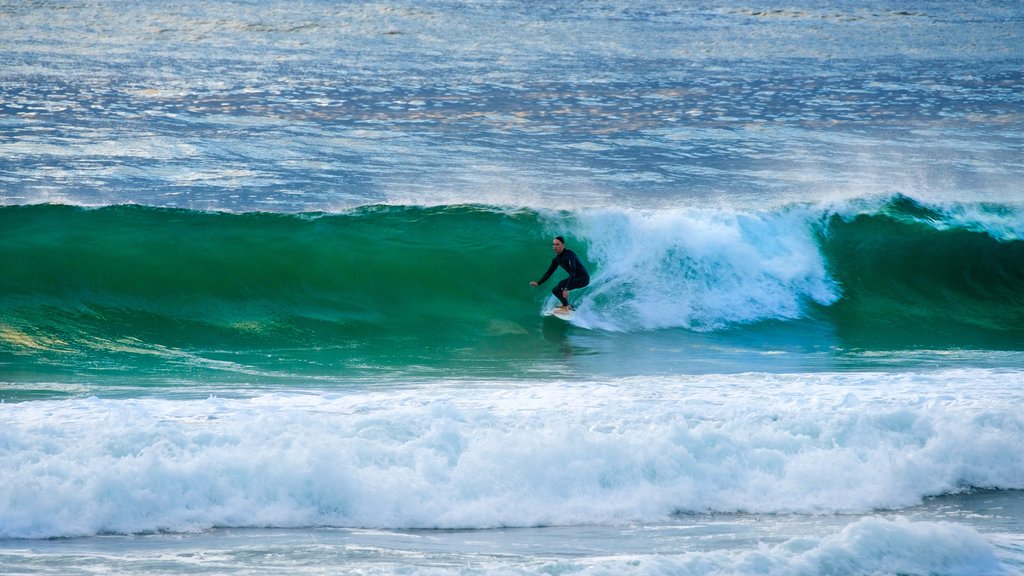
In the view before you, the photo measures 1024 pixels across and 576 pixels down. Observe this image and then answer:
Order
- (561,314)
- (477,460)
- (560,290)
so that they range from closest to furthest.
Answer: (477,460) < (560,290) < (561,314)

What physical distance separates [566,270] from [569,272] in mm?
71

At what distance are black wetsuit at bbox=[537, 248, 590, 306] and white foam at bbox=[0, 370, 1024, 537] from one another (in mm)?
3768

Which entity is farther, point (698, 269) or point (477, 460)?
point (698, 269)

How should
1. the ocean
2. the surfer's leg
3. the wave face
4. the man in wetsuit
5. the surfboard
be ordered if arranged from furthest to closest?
the surfboard
the surfer's leg
the man in wetsuit
the wave face
the ocean

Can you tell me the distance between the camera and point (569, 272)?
11328 mm

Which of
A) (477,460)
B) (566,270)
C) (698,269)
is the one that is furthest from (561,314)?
(477,460)

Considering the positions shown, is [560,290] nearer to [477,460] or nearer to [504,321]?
[504,321]

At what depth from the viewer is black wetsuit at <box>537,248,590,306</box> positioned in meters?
11.3

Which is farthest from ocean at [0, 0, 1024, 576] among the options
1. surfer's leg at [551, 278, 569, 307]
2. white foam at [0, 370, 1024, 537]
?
surfer's leg at [551, 278, 569, 307]

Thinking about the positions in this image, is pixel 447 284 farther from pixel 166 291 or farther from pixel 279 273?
pixel 166 291

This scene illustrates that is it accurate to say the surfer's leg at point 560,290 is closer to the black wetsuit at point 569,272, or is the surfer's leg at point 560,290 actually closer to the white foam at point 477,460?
the black wetsuit at point 569,272

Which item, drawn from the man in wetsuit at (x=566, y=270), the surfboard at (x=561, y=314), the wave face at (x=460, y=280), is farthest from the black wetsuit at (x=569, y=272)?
the wave face at (x=460, y=280)

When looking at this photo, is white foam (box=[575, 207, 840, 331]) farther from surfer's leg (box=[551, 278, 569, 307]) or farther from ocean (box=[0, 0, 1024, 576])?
surfer's leg (box=[551, 278, 569, 307])

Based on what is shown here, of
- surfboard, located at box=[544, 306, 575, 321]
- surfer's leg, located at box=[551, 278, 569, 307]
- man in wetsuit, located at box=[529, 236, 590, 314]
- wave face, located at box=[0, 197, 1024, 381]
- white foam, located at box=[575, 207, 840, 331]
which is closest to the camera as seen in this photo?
wave face, located at box=[0, 197, 1024, 381]
